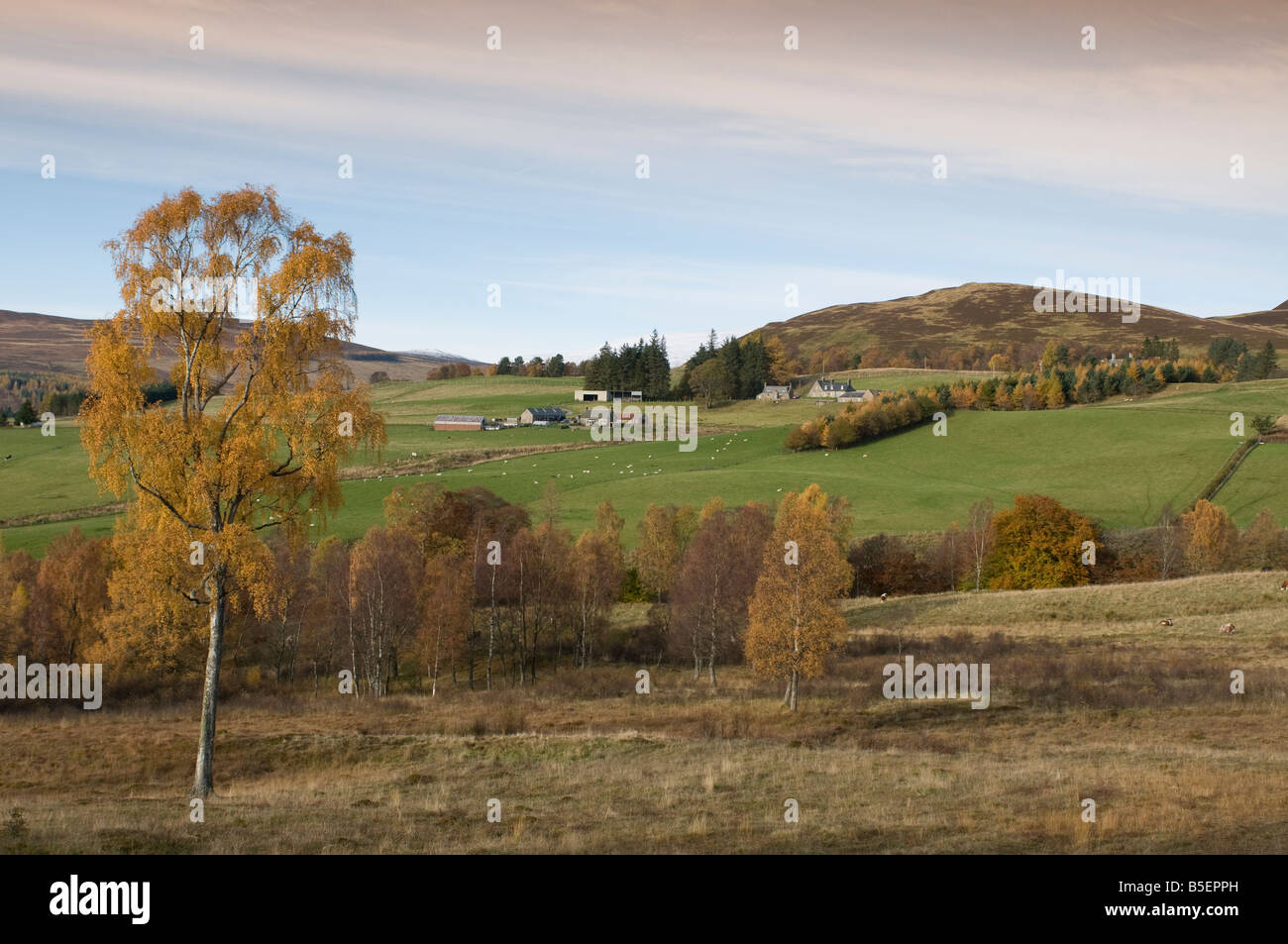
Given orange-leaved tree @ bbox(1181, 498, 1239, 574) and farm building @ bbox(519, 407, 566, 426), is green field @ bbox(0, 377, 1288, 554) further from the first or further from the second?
farm building @ bbox(519, 407, 566, 426)

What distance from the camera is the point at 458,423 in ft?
556

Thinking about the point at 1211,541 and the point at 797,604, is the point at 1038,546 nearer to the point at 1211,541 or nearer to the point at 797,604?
the point at 1211,541

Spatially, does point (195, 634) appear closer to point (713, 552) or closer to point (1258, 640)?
point (713, 552)

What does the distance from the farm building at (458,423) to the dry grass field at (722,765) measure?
4586 inches

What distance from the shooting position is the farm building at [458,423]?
551 ft

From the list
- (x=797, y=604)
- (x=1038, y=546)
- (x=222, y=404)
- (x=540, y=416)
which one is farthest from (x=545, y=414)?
(x=222, y=404)

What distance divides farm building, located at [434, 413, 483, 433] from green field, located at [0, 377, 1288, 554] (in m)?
9.26

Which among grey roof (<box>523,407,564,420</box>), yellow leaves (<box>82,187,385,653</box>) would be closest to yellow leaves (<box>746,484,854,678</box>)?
yellow leaves (<box>82,187,385,653</box>)

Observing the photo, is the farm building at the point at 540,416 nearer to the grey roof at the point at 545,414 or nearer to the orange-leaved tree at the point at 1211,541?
the grey roof at the point at 545,414

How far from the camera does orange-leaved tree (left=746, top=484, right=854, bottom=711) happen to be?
1682 inches

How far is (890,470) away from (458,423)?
81466 mm

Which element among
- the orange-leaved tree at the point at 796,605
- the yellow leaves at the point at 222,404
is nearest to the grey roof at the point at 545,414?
the orange-leaved tree at the point at 796,605

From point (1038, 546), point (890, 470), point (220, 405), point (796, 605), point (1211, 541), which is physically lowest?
point (1038, 546)
